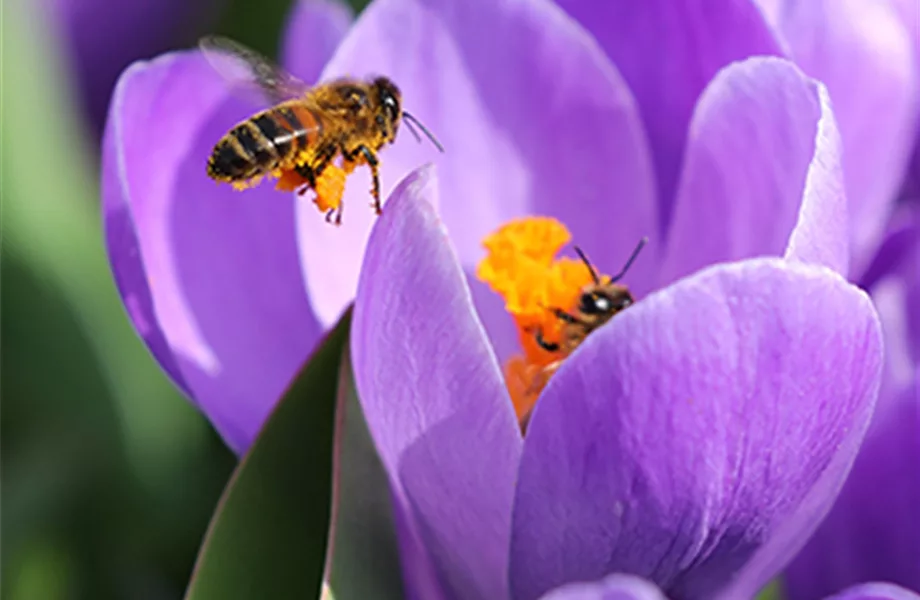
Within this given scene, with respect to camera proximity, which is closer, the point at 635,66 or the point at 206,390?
the point at 206,390

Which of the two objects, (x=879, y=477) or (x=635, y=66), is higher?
(x=635, y=66)

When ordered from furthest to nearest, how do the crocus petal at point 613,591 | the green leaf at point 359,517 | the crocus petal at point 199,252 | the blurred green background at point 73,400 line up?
the blurred green background at point 73,400 < the crocus petal at point 199,252 < the green leaf at point 359,517 < the crocus petal at point 613,591

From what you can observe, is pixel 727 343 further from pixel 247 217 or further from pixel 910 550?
pixel 247 217

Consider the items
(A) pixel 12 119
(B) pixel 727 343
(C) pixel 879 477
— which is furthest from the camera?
(A) pixel 12 119

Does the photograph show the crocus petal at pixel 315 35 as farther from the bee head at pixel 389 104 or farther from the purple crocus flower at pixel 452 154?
the bee head at pixel 389 104

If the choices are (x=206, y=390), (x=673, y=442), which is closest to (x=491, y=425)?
(x=673, y=442)

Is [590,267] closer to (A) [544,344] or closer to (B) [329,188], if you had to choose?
(A) [544,344]

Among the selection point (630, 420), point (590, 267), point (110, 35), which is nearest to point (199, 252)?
point (590, 267)

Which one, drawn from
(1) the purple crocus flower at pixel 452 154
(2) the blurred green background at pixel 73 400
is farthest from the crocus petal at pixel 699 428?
(2) the blurred green background at pixel 73 400
